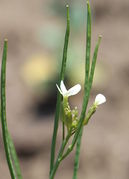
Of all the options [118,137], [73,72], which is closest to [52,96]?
[73,72]

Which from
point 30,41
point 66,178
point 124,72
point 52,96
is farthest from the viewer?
point 30,41

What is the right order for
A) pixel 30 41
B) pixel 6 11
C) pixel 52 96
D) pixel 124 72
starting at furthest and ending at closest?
pixel 6 11
pixel 30 41
pixel 124 72
pixel 52 96

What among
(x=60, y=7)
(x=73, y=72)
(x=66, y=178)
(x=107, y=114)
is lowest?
(x=66, y=178)

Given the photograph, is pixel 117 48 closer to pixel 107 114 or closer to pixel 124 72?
pixel 124 72

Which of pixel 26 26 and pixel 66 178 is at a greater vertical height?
pixel 26 26

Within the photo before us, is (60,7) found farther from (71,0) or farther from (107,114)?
(107,114)

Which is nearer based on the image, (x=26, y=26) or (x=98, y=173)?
(x=98, y=173)
